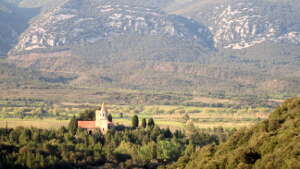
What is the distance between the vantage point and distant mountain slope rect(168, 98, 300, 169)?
56.6 metres

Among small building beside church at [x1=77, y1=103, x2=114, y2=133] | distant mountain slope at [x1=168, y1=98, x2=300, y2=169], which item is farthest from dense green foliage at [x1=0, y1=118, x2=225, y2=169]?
distant mountain slope at [x1=168, y1=98, x2=300, y2=169]

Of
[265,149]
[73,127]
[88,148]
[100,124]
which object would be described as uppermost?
[265,149]

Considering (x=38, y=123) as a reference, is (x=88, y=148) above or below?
below

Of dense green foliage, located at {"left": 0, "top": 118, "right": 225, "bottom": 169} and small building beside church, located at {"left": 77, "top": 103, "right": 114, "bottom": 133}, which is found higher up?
small building beside church, located at {"left": 77, "top": 103, "right": 114, "bottom": 133}

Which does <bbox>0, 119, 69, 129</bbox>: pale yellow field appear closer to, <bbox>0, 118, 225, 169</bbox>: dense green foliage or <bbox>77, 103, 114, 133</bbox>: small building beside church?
<bbox>77, 103, 114, 133</bbox>: small building beside church

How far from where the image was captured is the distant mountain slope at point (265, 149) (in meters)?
56.6

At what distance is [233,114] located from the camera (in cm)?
19900

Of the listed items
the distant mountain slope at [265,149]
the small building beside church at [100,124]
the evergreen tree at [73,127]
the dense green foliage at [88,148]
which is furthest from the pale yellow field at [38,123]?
the distant mountain slope at [265,149]

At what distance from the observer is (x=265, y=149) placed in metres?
63.1

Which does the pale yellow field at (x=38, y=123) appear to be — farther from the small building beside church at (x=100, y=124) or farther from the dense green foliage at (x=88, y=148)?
the dense green foliage at (x=88, y=148)

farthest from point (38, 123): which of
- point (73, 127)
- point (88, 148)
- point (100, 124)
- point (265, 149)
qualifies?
point (265, 149)

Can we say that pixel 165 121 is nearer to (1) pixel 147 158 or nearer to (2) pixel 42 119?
(2) pixel 42 119

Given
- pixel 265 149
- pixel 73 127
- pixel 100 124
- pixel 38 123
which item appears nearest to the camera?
pixel 265 149

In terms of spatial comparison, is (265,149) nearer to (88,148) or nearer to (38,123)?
(88,148)
